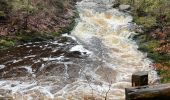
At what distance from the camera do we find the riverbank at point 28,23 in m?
16.9

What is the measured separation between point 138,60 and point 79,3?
1303 cm

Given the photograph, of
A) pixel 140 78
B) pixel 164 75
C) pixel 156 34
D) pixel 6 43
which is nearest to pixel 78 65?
pixel 164 75

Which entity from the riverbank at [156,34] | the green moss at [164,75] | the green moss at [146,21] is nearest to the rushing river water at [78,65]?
the green moss at [164,75]

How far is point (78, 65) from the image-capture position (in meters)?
14.3

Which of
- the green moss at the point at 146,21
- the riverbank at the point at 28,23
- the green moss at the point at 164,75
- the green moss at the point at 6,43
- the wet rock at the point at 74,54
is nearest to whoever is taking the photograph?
the green moss at the point at 164,75

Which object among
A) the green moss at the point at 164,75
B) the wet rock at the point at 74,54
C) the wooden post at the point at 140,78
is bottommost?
the green moss at the point at 164,75

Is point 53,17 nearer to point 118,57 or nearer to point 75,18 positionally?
point 75,18

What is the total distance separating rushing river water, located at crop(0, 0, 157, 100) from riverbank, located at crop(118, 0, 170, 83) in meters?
0.47

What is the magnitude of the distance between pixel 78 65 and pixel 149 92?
32.7 feet

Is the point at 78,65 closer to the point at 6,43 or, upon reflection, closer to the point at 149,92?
the point at 6,43

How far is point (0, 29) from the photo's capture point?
55.0 ft

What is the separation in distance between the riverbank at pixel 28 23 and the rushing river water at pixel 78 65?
565 mm

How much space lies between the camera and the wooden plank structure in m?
4.36

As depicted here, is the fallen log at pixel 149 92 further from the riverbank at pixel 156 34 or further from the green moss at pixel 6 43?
the green moss at pixel 6 43
